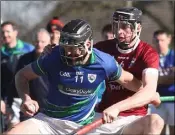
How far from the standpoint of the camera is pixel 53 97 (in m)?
6.63

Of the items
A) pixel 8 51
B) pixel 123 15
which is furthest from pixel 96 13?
pixel 123 15

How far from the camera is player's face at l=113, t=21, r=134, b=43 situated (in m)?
7.00

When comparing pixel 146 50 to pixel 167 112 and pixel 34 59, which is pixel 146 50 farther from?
pixel 167 112

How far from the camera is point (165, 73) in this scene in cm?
1006

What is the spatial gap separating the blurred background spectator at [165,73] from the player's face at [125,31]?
303 centimetres

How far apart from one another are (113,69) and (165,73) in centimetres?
361

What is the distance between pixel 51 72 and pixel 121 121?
3.16ft

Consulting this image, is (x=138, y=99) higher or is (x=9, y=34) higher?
(x=9, y=34)

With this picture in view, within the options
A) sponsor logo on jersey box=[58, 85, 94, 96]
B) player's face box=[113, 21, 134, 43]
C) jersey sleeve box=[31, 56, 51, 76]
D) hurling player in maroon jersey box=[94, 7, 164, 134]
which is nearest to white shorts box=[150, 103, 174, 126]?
hurling player in maroon jersey box=[94, 7, 164, 134]

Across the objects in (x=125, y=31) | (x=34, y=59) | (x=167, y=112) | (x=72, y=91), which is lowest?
(x=167, y=112)

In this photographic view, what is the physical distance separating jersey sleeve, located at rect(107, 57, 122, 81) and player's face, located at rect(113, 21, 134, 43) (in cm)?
47

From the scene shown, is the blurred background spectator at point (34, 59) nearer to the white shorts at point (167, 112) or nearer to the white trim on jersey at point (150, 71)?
the white shorts at point (167, 112)

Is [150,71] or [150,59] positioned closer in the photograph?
[150,71]

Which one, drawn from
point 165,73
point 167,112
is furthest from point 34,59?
point 167,112
